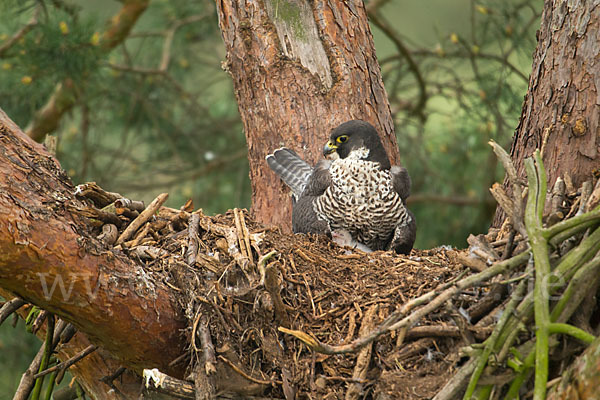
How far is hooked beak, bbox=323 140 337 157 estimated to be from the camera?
3592 mm

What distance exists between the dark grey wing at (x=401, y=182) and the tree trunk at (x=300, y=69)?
8.0 inches

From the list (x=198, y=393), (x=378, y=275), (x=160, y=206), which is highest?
(x=160, y=206)

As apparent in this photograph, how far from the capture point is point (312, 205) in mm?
3639

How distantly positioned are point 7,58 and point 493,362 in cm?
408

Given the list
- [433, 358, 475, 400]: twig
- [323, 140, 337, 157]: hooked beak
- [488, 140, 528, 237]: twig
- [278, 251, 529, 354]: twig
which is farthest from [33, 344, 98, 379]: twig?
[323, 140, 337, 157]: hooked beak

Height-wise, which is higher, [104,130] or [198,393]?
[104,130]

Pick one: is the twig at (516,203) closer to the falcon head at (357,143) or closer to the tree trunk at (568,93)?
the tree trunk at (568,93)

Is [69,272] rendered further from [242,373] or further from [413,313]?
[413,313]

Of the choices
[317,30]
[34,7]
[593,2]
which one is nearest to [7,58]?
[34,7]

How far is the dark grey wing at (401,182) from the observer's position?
11.9ft

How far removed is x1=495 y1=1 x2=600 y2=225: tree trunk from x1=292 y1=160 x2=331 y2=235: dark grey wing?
1137 millimetres

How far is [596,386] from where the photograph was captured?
62.1 inches

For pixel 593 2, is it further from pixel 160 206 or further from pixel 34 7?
pixel 34 7

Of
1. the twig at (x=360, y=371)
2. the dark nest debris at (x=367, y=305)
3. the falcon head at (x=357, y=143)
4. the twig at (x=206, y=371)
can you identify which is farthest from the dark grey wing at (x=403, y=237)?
the twig at (x=206, y=371)
